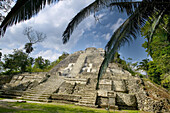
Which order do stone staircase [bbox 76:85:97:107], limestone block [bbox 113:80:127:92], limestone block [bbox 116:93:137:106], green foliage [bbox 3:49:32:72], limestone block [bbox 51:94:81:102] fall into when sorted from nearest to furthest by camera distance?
stone staircase [bbox 76:85:97:107] → limestone block [bbox 116:93:137:106] → limestone block [bbox 51:94:81:102] → limestone block [bbox 113:80:127:92] → green foliage [bbox 3:49:32:72]

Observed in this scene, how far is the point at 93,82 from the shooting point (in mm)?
8008

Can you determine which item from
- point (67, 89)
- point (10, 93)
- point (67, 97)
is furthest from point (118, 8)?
point (10, 93)

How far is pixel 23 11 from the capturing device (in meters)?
1.74

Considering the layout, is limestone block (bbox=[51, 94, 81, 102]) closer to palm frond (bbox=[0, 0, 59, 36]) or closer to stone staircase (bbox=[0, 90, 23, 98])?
stone staircase (bbox=[0, 90, 23, 98])

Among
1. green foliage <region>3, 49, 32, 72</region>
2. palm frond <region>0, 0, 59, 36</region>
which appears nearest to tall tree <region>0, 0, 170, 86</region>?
palm frond <region>0, 0, 59, 36</region>

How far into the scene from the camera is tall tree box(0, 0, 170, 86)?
1.74m

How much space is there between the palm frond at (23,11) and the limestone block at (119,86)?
6.88 m

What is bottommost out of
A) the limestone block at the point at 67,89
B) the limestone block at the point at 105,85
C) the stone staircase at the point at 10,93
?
the stone staircase at the point at 10,93

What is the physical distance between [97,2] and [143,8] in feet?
3.32

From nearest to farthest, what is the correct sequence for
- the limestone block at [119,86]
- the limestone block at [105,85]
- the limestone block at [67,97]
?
the limestone block at [67,97], the limestone block at [119,86], the limestone block at [105,85]

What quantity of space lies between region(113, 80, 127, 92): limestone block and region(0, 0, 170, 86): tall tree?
18.7 feet

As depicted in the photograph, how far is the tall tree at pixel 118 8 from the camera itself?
174cm

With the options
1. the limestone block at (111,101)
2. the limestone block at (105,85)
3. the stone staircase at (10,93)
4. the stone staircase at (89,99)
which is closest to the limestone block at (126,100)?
the limestone block at (111,101)

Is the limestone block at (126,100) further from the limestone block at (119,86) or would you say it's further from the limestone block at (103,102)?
the limestone block at (119,86)
